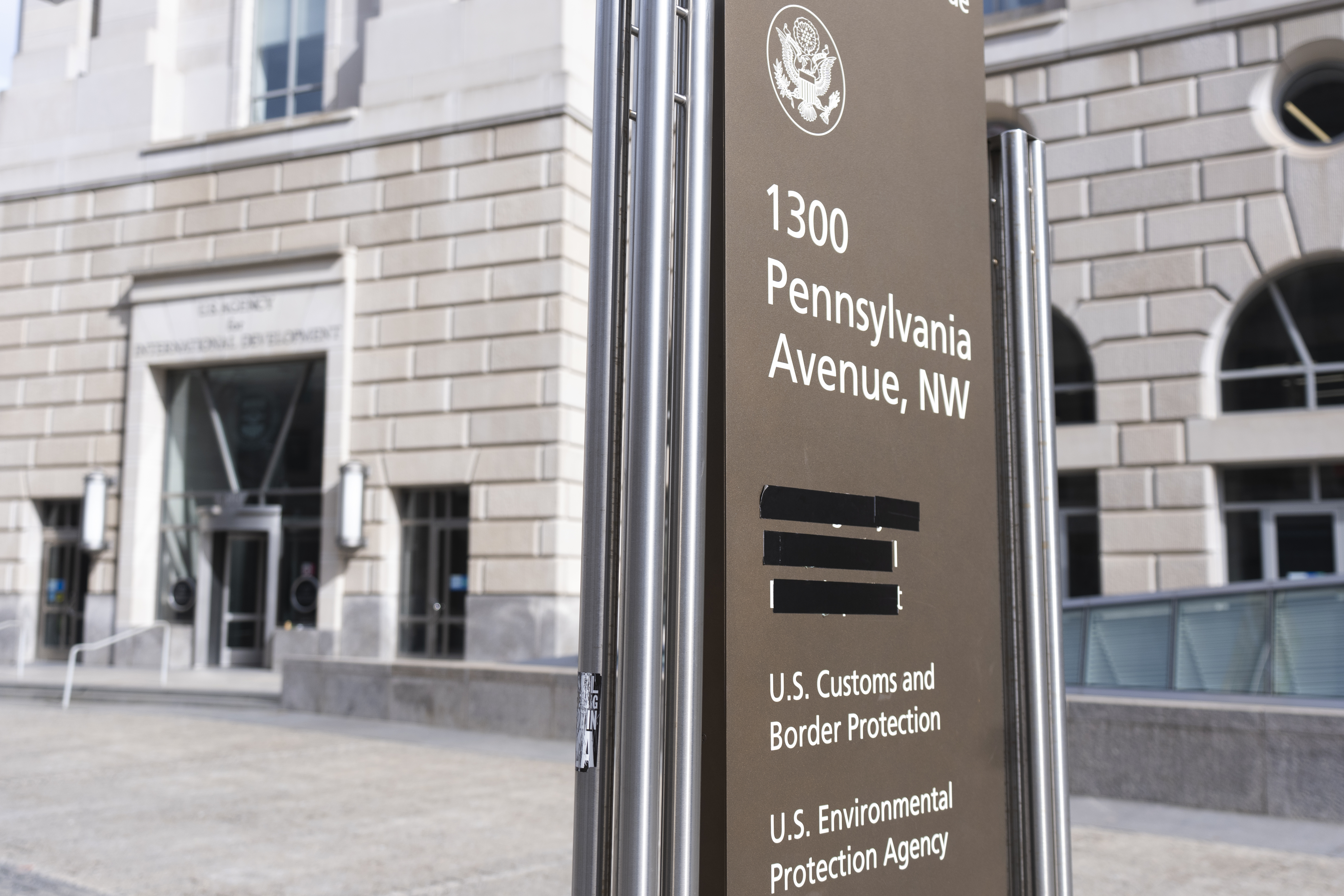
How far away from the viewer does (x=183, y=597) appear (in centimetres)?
2203

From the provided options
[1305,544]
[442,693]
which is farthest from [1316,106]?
[442,693]

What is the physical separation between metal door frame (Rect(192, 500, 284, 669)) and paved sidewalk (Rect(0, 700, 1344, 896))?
9.18 m

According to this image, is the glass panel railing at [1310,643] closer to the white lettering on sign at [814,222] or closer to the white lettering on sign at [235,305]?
the white lettering on sign at [814,222]

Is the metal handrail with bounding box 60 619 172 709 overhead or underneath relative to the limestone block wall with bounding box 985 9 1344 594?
underneath

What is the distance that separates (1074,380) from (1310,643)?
9605 mm

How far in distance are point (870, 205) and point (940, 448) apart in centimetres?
55

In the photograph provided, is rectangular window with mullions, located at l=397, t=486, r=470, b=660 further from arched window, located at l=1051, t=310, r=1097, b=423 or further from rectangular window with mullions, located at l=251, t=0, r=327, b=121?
arched window, located at l=1051, t=310, r=1097, b=423

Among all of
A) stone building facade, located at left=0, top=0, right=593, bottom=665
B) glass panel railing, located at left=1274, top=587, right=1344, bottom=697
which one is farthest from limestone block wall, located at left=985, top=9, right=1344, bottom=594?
stone building facade, located at left=0, top=0, right=593, bottom=665

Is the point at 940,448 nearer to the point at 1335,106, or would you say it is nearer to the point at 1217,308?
the point at 1217,308

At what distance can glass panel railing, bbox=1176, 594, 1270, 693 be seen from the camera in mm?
9570

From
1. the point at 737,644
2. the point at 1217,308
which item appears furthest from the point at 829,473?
the point at 1217,308

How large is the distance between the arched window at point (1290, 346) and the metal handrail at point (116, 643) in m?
16.0

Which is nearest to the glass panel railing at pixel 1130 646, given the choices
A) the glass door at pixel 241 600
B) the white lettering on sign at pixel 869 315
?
the white lettering on sign at pixel 869 315

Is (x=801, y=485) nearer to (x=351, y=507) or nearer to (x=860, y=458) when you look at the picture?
(x=860, y=458)
